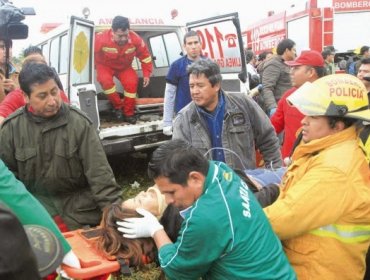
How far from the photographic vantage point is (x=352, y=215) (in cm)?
197

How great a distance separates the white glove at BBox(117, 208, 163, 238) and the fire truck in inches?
438

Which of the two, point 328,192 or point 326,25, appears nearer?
point 328,192

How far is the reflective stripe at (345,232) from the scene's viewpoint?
1.97 meters

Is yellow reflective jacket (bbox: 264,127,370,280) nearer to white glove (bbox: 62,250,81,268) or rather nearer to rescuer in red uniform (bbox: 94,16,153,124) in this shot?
white glove (bbox: 62,250,81,268)

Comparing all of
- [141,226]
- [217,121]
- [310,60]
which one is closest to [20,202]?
[141,226]

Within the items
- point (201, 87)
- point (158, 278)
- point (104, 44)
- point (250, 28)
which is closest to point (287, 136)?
point (201, 87)

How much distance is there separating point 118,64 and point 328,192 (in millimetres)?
5229

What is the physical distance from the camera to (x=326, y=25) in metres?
12.8

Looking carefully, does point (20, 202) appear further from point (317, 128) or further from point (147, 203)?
point (317, 128)

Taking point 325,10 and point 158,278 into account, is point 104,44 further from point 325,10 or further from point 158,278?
point 325,10

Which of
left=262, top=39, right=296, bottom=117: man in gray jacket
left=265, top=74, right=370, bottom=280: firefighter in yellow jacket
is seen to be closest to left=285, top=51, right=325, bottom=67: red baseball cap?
left=262, top=39, right=296, bottom=117: man in gray jacket

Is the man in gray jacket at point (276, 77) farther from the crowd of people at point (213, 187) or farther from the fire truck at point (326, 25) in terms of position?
the fire truck at point (326, 25)

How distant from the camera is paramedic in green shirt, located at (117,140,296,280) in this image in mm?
1793

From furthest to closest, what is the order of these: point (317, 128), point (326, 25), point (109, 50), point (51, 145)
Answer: point (326, 25)
point (109, 50)
point (51, 145)
point (317, 128)
